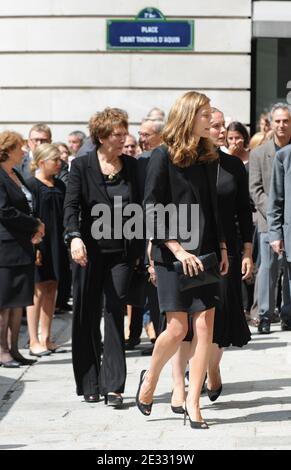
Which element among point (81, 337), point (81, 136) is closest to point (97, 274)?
point (81, 337)

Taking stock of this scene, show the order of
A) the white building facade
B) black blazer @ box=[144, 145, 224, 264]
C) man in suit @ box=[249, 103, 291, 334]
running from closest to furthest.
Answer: black blazer @ box=[144, 145, 224, 264] → man in suit @ box=[249, 103, 291, 334] → the white building facade

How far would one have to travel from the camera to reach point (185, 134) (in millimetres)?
7508

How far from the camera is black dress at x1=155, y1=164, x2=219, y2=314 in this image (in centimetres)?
753

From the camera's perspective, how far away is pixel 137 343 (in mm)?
11312

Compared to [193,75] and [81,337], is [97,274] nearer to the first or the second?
[81,337]

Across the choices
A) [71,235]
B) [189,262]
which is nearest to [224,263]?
[189,262]

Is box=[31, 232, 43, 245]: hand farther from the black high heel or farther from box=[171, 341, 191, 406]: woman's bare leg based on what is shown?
the black high heel

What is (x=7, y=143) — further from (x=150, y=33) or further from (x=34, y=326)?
(x=150, y=33)

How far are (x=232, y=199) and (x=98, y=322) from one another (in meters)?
1.23

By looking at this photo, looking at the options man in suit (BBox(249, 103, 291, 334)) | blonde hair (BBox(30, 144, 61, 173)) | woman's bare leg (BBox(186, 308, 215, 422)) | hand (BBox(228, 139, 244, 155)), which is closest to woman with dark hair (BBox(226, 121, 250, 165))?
hand (BBox(228, 139, 244, 155))

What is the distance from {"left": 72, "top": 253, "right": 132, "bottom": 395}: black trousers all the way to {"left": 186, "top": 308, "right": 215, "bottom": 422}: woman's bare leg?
94cm

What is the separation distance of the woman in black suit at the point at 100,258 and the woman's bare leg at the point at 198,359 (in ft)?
3.08

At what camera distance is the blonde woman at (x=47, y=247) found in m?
11.2
